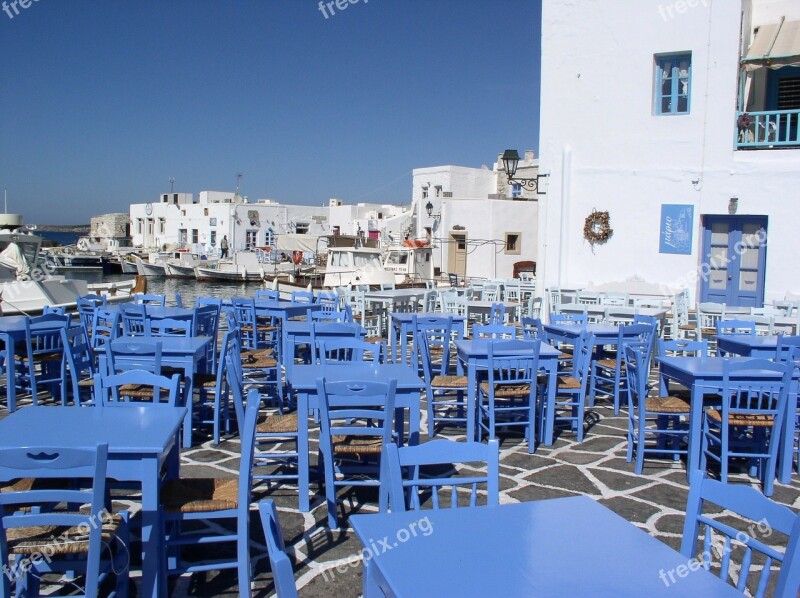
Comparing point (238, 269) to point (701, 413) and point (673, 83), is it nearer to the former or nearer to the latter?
point (673, 83)

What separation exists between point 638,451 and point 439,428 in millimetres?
2089

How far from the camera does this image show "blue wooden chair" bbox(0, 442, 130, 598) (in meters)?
2.87

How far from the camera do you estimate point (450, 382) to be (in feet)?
23.4

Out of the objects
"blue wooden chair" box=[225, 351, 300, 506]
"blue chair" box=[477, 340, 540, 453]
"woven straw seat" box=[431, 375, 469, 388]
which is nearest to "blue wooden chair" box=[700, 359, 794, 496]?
"blue chair" box=[477, 340, 540, 453]

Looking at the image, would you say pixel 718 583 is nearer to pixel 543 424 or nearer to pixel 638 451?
pixel 638 451

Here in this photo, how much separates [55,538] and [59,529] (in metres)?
0.24

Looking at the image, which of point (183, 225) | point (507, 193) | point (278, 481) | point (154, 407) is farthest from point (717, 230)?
point (183, 225)

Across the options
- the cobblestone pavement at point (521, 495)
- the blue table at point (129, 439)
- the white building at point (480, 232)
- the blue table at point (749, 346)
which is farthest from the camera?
the white building at point (480, 232)

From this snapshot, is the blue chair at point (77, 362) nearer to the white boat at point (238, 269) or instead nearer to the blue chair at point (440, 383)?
the blue chair at point (440, 383)

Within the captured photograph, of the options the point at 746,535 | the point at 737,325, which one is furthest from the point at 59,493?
the point at 737,325

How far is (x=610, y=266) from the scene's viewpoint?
15.1 m

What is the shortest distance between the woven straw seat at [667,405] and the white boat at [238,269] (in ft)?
134

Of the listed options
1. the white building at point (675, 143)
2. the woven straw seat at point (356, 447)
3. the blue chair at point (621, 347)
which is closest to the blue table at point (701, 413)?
the blue chair at point (621, 347)

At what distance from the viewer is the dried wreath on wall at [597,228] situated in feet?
49.1
